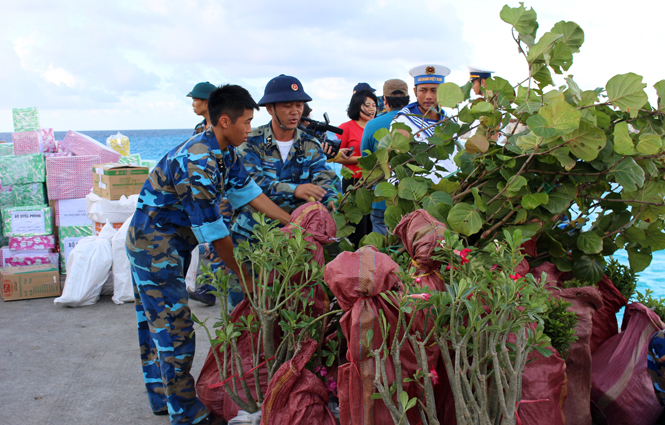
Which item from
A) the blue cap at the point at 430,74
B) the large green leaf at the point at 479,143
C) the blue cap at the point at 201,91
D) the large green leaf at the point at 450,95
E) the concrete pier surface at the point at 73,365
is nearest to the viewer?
the large green leaf at the point at 479,143

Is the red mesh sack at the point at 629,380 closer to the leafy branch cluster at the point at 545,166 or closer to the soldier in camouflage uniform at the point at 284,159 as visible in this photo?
the leafy branch cluster at the point at 545,166

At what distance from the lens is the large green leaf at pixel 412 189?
188 cm

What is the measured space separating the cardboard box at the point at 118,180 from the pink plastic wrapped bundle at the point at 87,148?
1208 mm

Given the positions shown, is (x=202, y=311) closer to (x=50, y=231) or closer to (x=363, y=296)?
(x=50, y=231)

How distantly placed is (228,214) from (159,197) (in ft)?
5.89

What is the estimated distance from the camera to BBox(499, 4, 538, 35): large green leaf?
1.84 meters

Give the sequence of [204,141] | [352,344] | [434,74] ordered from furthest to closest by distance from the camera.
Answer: [434,74] → [204,141] → [352,344]

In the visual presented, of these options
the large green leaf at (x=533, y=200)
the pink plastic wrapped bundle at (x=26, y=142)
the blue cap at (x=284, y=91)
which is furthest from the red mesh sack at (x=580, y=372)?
the pink plastic wrapped bundle at (x=26, y=142)

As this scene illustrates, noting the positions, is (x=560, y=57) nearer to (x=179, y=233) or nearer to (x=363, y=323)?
(x=363, y=323)

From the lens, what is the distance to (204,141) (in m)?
2.07

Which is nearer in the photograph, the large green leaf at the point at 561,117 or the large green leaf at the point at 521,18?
the large green leaf at the point at 561,117

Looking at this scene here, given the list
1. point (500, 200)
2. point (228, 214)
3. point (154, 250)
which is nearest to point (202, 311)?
point (228, 214)

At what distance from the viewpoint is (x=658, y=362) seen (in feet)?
5.61

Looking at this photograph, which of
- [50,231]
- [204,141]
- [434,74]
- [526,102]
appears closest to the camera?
[526,102]
